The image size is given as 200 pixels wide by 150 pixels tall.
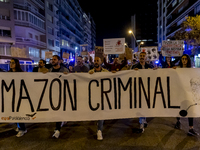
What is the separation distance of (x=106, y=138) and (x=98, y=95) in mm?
982

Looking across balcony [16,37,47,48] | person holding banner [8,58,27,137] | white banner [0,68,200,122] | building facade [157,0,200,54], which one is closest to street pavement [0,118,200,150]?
person holding banner [8,58,27,137]

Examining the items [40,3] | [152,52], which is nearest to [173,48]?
[152,52]

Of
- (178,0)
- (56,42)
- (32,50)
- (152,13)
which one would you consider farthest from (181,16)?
(152,13)

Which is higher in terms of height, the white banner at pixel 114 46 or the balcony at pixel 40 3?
the balcony at pixel 40 3

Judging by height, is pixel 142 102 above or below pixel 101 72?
below

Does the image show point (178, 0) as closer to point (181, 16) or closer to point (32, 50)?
point (181, 16)

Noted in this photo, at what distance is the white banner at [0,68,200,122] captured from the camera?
13.2 feet

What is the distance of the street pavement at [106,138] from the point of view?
3.62 meters

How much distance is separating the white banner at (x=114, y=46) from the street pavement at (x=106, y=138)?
2.97 metres

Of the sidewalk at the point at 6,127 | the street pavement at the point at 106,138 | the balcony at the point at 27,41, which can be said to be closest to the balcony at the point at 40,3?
the balcony at the point at 27,41

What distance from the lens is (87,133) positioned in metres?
4.36

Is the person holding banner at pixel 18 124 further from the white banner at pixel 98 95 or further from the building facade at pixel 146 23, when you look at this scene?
the building facade at pixel 146 23

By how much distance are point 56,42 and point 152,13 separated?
2912 inches

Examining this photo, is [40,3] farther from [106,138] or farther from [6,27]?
[106,138]
